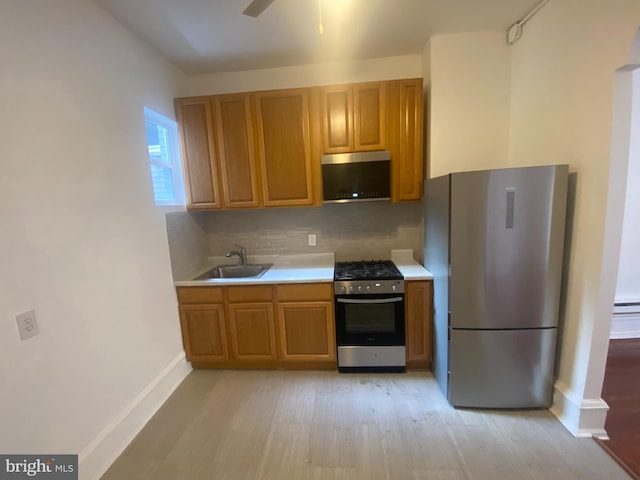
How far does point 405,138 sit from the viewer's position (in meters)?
2.38

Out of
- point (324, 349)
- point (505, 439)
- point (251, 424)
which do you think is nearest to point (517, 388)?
point (505, 439)

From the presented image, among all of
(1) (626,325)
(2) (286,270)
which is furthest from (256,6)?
(1) (626,325)

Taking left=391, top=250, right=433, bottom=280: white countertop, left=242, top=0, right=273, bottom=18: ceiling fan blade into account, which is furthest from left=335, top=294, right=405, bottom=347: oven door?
left=242, top=0, right=273, bottom=18: ceiling fan blade

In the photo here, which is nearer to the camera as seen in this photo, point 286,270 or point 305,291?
point 305,291

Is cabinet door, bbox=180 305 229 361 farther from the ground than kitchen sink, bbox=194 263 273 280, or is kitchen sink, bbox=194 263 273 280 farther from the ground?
kitchen sink, bbox=194 263 273 280

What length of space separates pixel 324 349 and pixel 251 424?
2.55ft

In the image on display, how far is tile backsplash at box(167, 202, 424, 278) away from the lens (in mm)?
2814

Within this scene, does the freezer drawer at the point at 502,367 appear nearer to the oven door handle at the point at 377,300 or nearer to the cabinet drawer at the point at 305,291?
the oven door handle at the point at 377,300

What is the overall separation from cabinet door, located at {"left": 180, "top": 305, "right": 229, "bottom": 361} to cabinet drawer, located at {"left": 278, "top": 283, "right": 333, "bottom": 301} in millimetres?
573

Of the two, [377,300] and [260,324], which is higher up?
[377,300]

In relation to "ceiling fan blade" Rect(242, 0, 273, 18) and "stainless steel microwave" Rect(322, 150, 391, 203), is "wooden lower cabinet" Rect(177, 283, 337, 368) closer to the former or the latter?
"stainless steel microwave" Rect(322, 150, 391, 203)

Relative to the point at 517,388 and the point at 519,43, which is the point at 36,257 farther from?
the point at 519,43

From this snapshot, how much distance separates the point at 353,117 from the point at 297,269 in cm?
147

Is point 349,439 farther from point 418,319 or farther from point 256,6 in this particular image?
point 256,6
